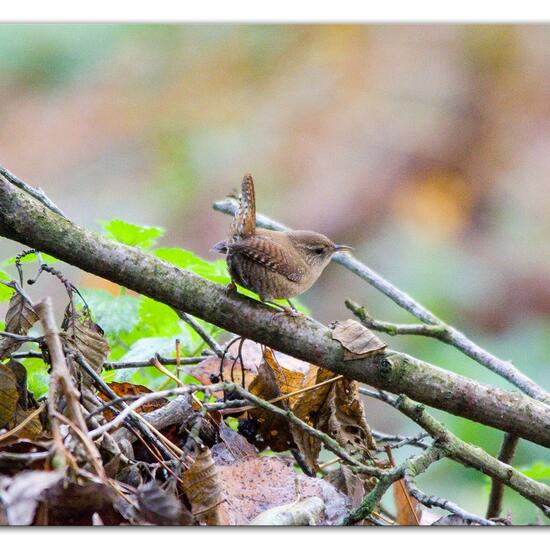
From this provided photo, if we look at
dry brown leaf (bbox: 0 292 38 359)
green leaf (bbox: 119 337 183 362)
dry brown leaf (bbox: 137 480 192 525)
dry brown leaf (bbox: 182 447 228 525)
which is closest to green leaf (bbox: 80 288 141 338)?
green leaf (bbox: 119 337 183 362)

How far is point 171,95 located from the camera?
281cm

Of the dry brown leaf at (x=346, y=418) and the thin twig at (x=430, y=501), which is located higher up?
the dry brown leaf at (x=346, y=418)

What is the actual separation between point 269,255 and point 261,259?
3 centimetres

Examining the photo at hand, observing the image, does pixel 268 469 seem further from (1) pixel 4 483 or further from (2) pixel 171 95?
(2) pixel 171 95

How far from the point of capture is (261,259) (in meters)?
1.57

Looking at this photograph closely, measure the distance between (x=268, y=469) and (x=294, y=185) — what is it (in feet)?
5.83

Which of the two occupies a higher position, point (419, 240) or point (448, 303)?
point (419, 240)

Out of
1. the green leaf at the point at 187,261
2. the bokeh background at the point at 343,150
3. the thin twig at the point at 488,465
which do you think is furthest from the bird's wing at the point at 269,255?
the bokeh background at the point at 343,150

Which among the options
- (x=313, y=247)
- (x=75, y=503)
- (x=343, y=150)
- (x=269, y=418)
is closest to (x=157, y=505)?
(x=75, y=503)

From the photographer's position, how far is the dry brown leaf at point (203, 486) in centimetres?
115

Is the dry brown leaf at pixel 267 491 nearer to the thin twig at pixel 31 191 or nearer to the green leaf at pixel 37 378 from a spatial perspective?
the green leaf at pixel 37 378

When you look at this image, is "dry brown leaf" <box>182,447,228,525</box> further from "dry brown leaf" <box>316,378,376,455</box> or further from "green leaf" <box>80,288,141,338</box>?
"green leaf" <box>80,288,141,338</box>

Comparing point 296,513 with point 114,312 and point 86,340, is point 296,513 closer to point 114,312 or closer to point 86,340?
point 86,340
